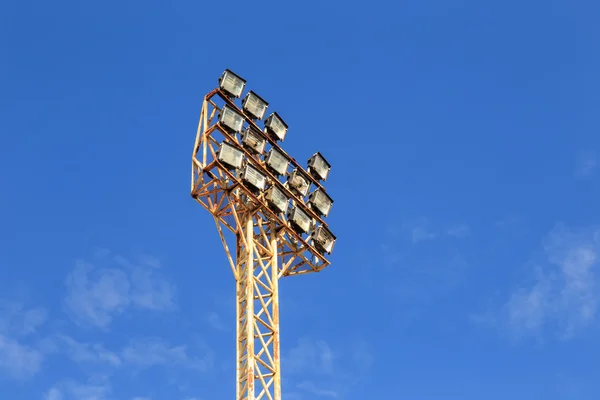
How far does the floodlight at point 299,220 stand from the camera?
40728 millimetres

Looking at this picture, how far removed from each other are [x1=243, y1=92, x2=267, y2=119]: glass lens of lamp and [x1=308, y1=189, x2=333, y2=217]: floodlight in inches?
156

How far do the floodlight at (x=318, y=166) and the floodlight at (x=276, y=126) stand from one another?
6.01 feet

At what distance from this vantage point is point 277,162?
136ft

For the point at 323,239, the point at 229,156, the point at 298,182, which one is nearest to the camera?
the point at 229,156

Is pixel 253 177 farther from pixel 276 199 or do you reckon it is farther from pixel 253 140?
pixel 253 140

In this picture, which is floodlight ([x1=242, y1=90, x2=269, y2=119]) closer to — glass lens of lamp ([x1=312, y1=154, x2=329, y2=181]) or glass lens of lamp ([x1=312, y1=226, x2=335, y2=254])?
glass lens of lamp ([x1=312, y1=154, x2=329, y2=181])

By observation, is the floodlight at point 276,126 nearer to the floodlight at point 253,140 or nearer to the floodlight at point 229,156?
the floodlight at point 253,140

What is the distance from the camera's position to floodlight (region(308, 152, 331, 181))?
→ 1726 inches

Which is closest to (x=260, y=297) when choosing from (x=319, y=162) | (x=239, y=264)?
(x=239, y=264)

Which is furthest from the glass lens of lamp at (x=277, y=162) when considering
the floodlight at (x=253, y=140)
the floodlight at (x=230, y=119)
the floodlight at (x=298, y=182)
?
the floodlight at (x=230, y=119)

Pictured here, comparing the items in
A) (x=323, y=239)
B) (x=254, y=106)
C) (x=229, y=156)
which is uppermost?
(x=254, y=106)

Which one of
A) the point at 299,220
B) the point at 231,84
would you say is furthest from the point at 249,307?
the point at 231,84

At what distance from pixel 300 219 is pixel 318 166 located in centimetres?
385

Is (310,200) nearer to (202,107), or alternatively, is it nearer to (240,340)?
(202,107)
